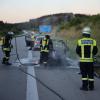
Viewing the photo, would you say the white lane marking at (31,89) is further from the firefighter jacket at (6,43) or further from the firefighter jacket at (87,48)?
the firefighter jacket at (6,43)

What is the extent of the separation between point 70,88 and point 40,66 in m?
8.52

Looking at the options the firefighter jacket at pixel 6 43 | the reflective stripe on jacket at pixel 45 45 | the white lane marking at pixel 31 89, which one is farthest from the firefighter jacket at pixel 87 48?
the firefighter jacket at pixel 6 43

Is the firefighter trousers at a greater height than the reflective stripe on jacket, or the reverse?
the reflective stripe on jacket

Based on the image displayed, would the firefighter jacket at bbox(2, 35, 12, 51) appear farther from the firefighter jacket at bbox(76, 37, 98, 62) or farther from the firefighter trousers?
the firefighter trousers

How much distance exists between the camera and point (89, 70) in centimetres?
1303

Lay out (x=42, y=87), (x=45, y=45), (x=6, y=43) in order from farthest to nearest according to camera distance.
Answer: (x=6, y=43)
(x=45, y=45)
(x=42, y=87)

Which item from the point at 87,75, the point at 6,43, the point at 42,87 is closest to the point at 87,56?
the point at 87,75

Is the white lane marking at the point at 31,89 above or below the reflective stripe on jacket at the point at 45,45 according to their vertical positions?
below

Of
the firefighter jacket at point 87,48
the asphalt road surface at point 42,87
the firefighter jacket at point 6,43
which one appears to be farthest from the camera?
the firefighter jacket at point 6,43

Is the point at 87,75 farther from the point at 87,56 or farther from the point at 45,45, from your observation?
the point at 45,45

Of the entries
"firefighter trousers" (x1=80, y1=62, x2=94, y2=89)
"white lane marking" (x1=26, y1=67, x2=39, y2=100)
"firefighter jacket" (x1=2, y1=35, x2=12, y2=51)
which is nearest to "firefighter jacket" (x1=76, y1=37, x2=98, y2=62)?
"firefighter trousers" (x1=80, y1=62, x2=94, y2=89)

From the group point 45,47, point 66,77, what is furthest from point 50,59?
point 66,77

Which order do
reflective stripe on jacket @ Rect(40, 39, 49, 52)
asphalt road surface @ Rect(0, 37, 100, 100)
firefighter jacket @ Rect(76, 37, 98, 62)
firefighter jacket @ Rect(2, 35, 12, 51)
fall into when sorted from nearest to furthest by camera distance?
asphalt road surface @ Rect(0, 37, 100, 100), firefighter jacket @ Rect(76, 37, 98, 62), reflective stripe on jacket @ Rect(40, 39, 49, 52), firefighter jacket @ Rect(2, 35, 12, 51)

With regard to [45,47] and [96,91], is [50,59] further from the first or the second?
[96,91]
